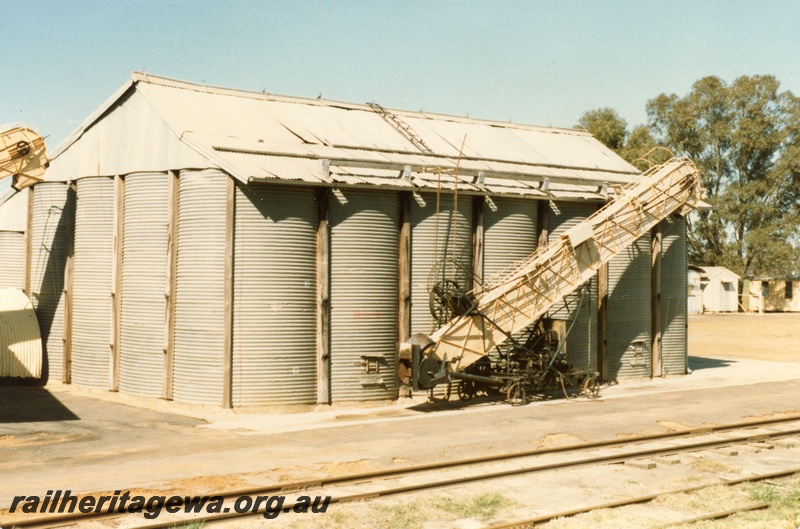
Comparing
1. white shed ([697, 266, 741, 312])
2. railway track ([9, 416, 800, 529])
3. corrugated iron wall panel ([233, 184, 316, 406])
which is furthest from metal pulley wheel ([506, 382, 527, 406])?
white shed ([697, 266, 741, 312])

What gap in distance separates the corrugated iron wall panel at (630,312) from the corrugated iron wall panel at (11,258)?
23461 mm

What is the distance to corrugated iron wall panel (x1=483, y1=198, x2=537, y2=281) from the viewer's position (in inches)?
1157

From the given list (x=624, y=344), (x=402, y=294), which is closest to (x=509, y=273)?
(x=402, y=294)

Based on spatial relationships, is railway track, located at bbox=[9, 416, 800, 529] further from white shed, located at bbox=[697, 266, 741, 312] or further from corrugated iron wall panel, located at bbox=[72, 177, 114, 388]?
white shed, located at bbox=[697, 266, 741, 312]

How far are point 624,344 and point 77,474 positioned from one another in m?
22.6

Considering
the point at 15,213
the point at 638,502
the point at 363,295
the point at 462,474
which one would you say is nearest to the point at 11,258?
the point at 15,213

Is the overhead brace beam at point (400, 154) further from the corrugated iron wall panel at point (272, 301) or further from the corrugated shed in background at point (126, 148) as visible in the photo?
the corrugated iron wall panel at point (272, 301)

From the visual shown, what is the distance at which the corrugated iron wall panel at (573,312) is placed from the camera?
31078mm

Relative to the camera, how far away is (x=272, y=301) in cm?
2528

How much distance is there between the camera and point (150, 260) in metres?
27.3

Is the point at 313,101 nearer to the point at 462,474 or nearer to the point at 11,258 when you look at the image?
the point at 11,258

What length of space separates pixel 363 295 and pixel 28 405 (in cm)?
1083

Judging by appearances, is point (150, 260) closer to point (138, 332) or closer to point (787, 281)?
point (138, 332)

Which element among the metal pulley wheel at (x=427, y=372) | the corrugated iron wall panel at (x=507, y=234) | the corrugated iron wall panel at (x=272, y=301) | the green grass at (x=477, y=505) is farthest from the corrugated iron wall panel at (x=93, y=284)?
the green grass at (x=477, y=505)
